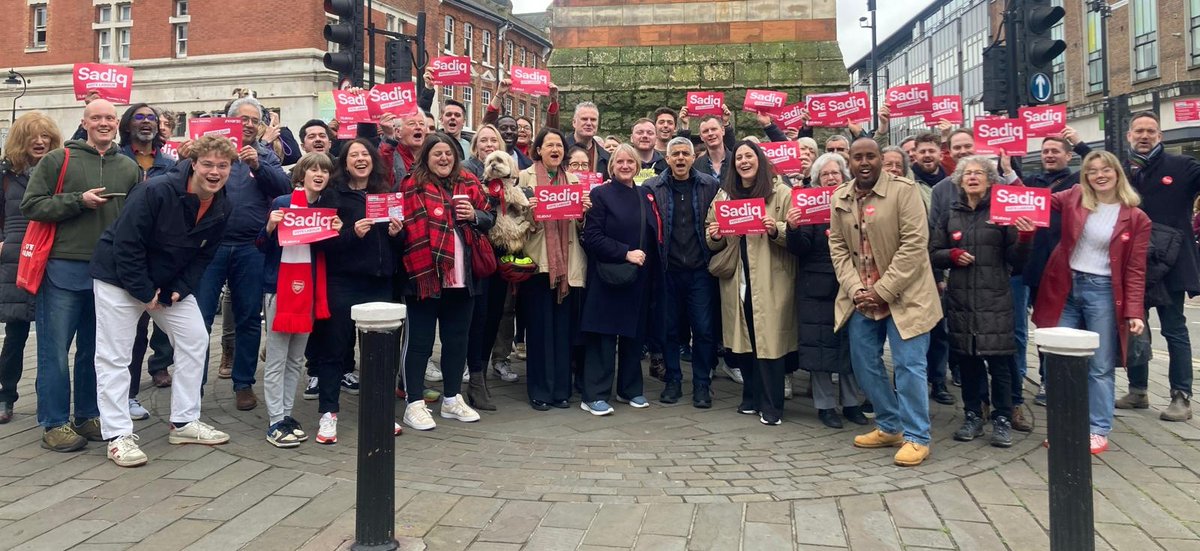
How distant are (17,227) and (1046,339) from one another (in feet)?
20.1

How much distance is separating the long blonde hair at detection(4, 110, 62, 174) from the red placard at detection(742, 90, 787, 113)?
20.6 ft

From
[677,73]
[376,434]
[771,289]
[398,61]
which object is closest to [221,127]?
[376,434]

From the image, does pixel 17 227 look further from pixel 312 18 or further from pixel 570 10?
pixel 312 18

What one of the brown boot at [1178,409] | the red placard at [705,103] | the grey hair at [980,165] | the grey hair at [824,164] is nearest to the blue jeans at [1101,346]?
the grey hair at [980,165]

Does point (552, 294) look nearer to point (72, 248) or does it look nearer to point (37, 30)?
point (72, 248)

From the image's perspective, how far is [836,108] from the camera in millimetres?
8484

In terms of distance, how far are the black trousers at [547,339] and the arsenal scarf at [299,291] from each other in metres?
1.61

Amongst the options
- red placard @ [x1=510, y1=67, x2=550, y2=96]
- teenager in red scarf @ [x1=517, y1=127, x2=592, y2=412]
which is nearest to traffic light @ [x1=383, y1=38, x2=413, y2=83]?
red placard @ [x1=510, y1=67, x2=550, y2=96]

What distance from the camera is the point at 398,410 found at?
624 cm

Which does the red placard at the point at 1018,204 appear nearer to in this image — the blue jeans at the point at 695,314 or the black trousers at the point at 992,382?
the black trousers at the point at 992,382

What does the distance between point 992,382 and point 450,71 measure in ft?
19.3

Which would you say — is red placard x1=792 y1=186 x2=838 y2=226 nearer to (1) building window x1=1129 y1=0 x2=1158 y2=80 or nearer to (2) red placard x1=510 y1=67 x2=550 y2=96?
(2) red placard x1=510 y1=67 x2=550 y2=96

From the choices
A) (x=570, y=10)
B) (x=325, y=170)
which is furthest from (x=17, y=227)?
(x=570, y=10)

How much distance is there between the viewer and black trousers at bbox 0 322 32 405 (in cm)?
564
